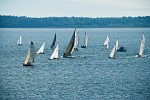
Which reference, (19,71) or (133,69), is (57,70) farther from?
(133,69)

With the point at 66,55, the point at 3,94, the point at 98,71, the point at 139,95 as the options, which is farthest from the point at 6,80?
the point at 66,55

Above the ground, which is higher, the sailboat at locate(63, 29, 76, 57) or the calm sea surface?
the sailboat at locate(63, 29, 76, 57)

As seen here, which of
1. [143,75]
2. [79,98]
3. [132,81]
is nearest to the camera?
[79,98]

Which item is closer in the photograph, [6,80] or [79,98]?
[79,98]

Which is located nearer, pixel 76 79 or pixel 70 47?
pixel 76 79

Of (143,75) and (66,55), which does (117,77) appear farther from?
(66,55)

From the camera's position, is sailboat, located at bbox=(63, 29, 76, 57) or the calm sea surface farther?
sailboat, located at bbox=(63, 29, 76, 57)

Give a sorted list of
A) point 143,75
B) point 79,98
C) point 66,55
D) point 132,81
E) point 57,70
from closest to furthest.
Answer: point 79,98, point 132,81, point 143,75, point 57,70, point 66,55

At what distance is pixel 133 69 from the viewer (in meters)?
95.4

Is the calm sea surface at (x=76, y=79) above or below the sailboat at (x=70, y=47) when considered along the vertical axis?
below

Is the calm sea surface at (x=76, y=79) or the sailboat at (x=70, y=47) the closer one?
the calm sea surface at (x=76, y=79)

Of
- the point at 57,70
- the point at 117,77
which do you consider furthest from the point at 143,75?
the point at 57,70

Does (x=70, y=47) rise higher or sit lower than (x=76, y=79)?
higher

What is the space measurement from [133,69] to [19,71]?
949 inches
